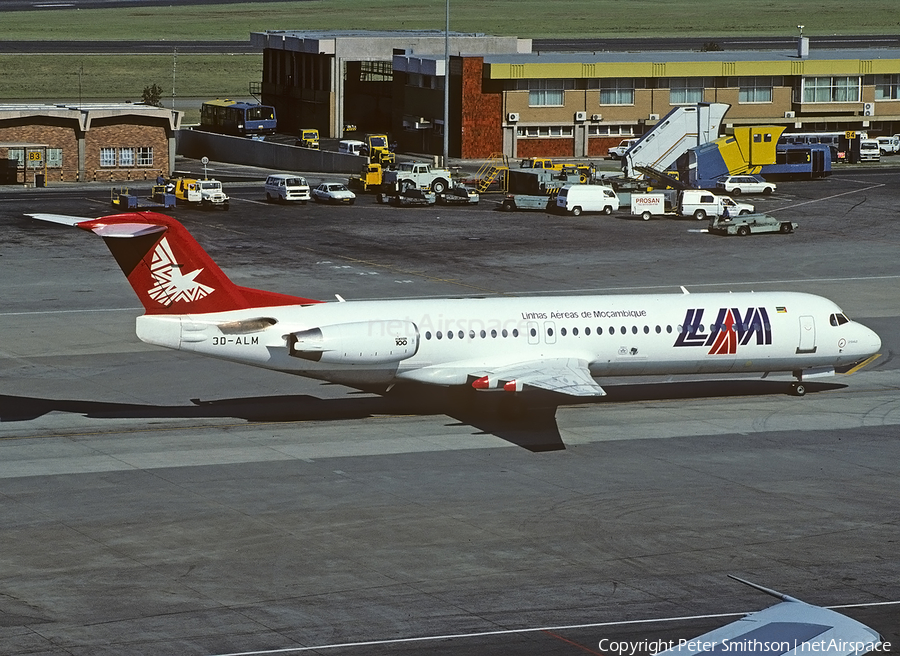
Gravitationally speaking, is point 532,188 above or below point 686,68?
below

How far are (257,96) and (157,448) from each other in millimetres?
107927

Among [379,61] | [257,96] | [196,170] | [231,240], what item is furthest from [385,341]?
[257,96]

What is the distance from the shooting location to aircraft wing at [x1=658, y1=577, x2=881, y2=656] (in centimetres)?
1573

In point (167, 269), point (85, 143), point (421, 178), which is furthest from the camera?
point (85, 143)

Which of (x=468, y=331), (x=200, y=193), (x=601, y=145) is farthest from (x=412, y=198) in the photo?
(x=468, y=331)

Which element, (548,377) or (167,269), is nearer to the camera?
(167,269)

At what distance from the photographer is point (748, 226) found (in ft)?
267

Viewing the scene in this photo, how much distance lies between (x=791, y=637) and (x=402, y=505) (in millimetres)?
18823

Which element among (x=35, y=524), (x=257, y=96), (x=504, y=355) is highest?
(x=257, y=96)

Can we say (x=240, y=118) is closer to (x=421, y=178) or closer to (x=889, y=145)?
(x=421, y=178)

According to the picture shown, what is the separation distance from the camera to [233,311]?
4053 centimetres

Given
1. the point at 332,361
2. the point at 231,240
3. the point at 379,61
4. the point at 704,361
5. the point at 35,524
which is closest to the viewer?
the point at 35,524

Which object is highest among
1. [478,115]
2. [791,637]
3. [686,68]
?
[686,68]

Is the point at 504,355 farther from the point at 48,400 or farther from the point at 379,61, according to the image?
the point at 379,61
